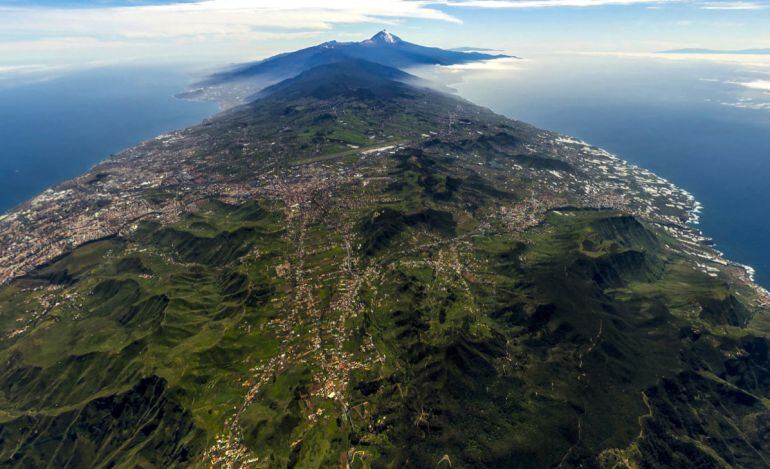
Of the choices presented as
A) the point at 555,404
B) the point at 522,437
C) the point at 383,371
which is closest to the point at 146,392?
the point at 383,371

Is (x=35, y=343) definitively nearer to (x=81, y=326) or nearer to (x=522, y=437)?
(x=81, y=326)

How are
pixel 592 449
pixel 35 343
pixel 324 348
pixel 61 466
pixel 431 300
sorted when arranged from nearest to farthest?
pixel 592 449
pixel 61 466
pixel 324 348
pixel 35 343
pixel 431 300

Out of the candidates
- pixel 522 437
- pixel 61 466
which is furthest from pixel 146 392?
pixel 522 437

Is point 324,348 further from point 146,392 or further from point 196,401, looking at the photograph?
point 146,392

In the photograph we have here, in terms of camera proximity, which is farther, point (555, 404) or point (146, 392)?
point (146, 392)

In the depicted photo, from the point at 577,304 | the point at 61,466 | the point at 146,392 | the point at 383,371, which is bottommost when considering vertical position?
the point at 61,466

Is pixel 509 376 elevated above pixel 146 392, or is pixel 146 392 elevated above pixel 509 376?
pixel 509 376

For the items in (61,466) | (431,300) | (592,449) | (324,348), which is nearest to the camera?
(592,449)

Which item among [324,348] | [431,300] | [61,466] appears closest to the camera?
[61,466]

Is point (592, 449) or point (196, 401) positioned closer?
point (592, 449)
